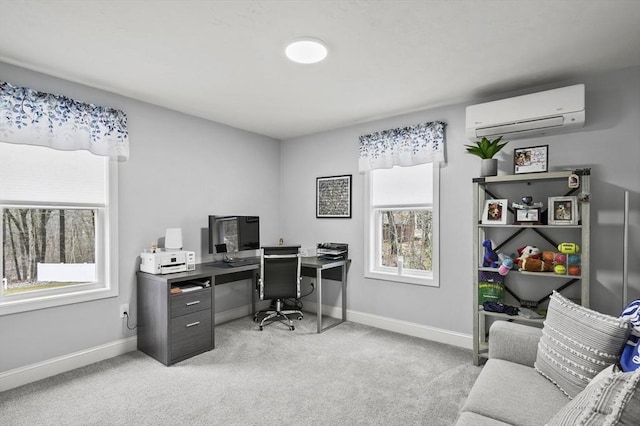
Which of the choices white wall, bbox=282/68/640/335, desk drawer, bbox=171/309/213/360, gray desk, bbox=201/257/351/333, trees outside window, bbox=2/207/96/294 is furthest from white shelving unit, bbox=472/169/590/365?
trees outside window, bbox=2/207/96/294

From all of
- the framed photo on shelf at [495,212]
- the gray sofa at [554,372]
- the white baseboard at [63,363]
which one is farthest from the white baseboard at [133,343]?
the gray sofa at [554,372]

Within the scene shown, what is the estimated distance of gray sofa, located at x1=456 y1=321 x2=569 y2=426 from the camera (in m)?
1.48

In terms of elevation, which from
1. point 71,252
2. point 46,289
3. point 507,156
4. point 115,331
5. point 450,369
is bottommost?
point 450,369

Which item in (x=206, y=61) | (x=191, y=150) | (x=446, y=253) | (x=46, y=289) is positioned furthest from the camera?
(x=191, y=150)

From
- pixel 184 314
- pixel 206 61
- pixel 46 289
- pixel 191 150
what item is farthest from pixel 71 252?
pixel 206 61

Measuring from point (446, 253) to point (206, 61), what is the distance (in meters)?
2.92

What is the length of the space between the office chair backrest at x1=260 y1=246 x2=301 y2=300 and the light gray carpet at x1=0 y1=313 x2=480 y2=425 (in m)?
0.60

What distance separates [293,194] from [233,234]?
1.24m

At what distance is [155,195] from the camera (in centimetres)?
353

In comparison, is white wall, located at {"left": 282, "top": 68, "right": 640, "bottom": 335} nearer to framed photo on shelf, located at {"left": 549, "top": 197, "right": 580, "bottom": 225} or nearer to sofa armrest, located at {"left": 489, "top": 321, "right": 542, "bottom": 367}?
framed photo on shelf, located at {"left": 549, "top": 197, "right": 580, "bottom": 225}

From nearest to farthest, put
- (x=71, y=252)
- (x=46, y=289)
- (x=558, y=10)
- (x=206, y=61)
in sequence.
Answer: (x=558, y=10) < (x=206, y=61) < (x=46, y=289) < (x=71, y=252)

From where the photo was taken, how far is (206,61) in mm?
2539

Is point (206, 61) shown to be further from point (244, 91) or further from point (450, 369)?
point (450, 369)

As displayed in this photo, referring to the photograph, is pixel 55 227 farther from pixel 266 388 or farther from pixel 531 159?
pixel 531 159
